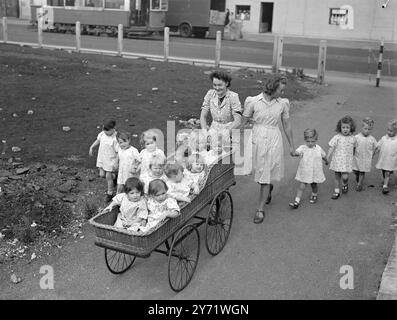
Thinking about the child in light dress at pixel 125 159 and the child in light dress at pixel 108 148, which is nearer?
the child in light dress at pixel 125 159

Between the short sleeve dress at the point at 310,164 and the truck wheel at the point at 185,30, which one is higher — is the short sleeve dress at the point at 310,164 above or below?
below

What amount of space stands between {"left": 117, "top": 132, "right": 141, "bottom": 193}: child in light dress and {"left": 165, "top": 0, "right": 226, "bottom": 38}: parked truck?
2758cm

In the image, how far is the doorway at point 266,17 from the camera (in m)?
39.1

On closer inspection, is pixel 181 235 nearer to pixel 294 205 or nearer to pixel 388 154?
pixel 294 205

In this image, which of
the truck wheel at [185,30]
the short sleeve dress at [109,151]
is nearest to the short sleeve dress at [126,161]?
the short sleeve dress at [109,151]

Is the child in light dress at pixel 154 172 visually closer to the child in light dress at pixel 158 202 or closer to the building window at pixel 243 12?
the child in light dress at pixel 158 202

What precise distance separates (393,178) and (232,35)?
2713 cm

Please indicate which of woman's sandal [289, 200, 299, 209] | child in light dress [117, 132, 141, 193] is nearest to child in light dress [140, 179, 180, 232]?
child in light dress [117, 132, 141, 193]

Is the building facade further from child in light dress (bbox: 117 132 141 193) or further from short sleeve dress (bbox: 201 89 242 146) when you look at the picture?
child in light dress (bbox: 117 132 141 193)

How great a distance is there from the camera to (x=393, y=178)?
8.45m

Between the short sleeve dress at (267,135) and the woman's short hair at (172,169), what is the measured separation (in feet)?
4.58

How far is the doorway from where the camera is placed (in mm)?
39062

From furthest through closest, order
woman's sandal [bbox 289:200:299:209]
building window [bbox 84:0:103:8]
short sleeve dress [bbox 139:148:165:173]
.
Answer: building window [bbox 84:0:103:8], woman's sandal [bbox 289:200:299:209], short sleeve dress [bbox 139:148:165:173]

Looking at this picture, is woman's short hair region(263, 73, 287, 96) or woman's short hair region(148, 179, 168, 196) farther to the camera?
woman's short hair region(263, 73, 287, 96)
